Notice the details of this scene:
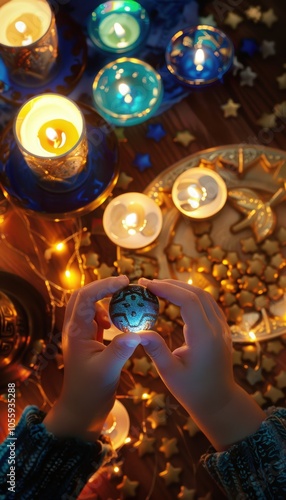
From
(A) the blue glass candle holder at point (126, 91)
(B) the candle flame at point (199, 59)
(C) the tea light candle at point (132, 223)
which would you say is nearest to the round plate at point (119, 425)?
(C) the tea light candle at point (132, 223)

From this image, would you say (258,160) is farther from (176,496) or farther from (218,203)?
(176,496)

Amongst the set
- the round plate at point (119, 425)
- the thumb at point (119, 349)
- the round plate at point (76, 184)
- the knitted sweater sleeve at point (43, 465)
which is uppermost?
the round plate at point (76, 184)

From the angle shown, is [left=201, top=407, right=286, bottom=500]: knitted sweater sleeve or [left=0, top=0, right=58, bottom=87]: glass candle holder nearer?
[left=201, top=407, right=286, bottom=500]: knitted sweater sleeve

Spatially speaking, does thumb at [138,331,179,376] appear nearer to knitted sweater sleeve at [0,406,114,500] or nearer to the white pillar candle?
knitted sweater sleeve at [0,406,114,500]

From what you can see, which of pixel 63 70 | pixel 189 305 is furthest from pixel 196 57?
pixel 189 305

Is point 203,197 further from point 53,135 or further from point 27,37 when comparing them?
point 27,37

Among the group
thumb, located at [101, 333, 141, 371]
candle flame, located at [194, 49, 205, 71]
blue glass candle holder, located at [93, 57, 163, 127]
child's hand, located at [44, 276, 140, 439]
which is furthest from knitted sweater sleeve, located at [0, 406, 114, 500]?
candle flame, located at [194, 49, 205, 71]

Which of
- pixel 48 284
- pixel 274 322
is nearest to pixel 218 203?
pixel 274 322

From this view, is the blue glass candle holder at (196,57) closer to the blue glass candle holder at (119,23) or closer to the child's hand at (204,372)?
the blue glass candle holder at (119,23)
